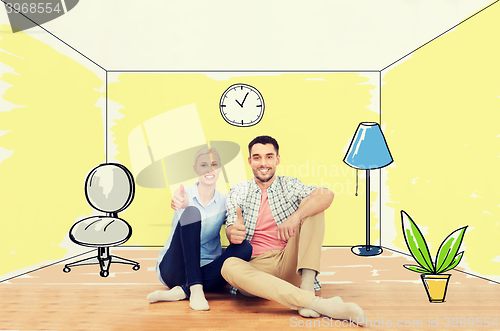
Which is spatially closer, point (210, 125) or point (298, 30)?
point (298, 30)

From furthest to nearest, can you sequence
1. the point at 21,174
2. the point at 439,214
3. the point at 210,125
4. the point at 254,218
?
the point at 210,125 → the point at 439,214 → the point at 21,174 → the point at 254,218

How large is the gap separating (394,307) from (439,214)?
1.32m

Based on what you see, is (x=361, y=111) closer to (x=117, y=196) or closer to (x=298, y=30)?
(x=298, y=30)

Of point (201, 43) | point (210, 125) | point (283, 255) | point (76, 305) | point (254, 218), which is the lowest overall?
point (76, 305)

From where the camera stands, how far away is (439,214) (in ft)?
9.04

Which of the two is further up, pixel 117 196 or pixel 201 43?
pixel 201 43

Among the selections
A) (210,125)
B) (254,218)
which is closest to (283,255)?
(254,218)

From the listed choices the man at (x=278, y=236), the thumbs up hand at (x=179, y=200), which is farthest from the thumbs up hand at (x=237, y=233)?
the thumbs up hand at (x=179, y=200)

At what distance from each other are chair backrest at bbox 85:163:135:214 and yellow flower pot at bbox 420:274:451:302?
7.45 ft

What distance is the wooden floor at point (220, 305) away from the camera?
1.60m

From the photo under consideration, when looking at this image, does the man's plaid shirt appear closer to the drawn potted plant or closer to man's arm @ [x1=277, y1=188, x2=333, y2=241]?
man's arm @ [x1=277, y1=188, x2=333, y2=241]

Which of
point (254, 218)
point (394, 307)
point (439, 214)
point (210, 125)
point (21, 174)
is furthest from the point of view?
point (210, 125)

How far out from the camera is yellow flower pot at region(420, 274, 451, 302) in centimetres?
180

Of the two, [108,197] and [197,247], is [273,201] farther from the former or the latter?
[108,197]
